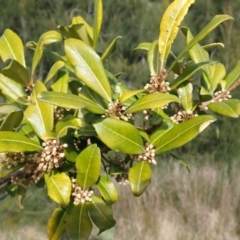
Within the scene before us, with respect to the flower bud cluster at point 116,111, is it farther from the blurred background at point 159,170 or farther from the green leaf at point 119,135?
the blurred background at point 159,170

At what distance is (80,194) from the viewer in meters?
0.60

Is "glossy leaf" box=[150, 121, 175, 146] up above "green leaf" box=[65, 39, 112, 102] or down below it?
below

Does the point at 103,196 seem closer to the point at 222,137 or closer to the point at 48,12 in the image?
the point at 222,137

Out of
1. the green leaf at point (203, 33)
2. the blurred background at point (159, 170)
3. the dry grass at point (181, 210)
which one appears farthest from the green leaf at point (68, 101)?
the dry grass at point (181, 210)

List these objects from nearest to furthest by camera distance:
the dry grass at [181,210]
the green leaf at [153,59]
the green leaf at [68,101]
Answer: the green leaf at [68,101]
the green leaf at [153,59]
the dry grass at [181,210]

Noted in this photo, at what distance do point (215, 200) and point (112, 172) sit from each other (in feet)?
8.32

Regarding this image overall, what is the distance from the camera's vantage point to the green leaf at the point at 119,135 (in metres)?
0.56

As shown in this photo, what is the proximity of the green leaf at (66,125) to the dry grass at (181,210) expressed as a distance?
7.62ft

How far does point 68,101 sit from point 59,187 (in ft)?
0.32

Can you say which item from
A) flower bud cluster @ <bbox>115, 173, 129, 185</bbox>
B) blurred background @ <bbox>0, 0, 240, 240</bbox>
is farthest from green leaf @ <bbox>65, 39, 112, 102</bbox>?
blurred background @ <bbox>0, 0, 240, 240</bbox>

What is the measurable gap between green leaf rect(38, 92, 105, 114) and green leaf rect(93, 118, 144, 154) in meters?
0.02

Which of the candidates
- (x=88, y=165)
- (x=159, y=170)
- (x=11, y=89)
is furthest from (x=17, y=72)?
(x=159, y=170)

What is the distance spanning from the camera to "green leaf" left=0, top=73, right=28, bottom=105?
67 centimetres

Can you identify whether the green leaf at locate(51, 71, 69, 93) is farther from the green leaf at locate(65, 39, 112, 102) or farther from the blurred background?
the blurred background
